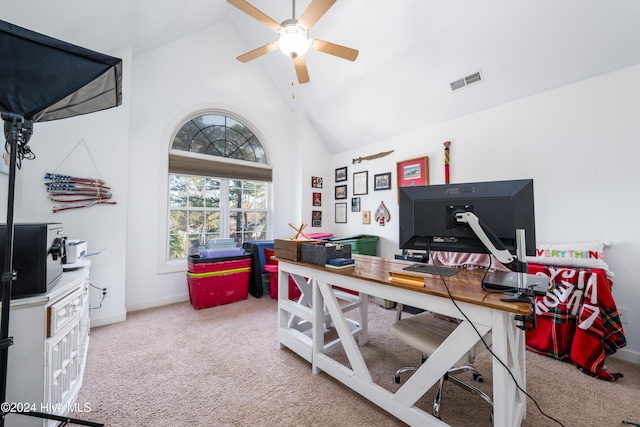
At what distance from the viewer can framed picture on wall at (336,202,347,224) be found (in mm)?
4488

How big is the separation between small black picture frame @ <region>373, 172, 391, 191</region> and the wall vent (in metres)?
1.40

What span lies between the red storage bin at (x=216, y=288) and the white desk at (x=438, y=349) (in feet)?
5.01

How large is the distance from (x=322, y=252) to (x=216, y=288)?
215cm

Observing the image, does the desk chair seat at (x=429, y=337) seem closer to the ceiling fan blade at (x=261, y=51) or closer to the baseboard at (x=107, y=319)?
the ceiling fan blade at (x=261, y=51)

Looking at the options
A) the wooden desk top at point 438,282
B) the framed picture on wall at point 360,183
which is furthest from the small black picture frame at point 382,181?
the wooden desk top at point 438,282

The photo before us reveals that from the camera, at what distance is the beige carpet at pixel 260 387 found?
4.68ft

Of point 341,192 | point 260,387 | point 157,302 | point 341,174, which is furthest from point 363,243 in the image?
point 157,302

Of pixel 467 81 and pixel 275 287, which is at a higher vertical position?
pixel 467 81

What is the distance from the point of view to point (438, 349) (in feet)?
3.91

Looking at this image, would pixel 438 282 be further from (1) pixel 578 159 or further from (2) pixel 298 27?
(2) pixel 298 27

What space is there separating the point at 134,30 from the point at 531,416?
4772 mm

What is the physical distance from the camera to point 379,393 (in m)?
1.43

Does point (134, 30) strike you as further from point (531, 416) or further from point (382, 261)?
point (531, 416)

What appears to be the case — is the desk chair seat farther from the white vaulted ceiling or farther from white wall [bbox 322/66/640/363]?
the white vaulted ceiling
